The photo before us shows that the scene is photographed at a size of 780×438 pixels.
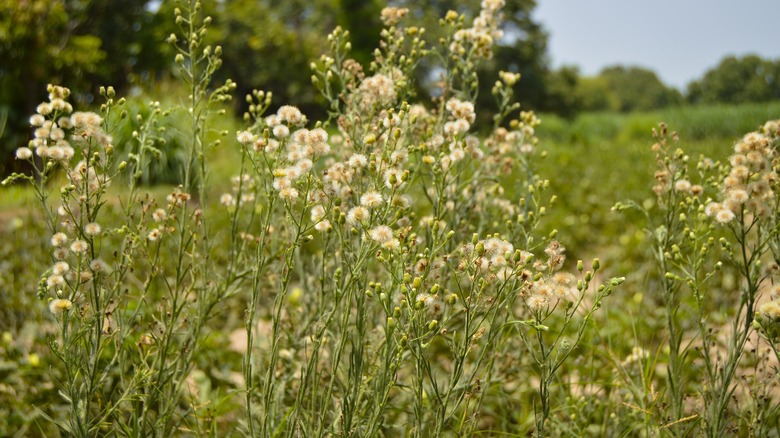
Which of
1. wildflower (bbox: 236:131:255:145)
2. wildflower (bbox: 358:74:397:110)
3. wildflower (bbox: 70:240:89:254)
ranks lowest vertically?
wildflower (bbox: 70:240:89:254)

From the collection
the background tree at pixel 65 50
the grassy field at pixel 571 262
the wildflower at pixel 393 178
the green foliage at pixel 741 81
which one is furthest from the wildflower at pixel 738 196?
the background tree at pixel 65 50

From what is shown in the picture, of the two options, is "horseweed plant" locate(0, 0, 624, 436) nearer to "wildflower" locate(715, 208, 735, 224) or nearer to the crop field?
the crop field

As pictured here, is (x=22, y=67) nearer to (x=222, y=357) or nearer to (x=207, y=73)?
(x=222, y=357)

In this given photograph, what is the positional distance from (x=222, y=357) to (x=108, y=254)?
79 cm

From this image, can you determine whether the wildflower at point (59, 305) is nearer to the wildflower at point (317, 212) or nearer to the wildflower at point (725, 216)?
the wildflower at point (317, 212)

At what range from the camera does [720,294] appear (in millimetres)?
3729

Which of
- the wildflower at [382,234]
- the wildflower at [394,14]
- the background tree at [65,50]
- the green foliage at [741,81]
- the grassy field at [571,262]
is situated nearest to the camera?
the wildflower at [382,234]

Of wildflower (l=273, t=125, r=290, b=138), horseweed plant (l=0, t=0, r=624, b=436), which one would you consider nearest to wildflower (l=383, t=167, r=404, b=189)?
horseweed plant (l=0, t=0, r=624, b=436)

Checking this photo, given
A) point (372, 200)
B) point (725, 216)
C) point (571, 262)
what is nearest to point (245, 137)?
point (372, 200)

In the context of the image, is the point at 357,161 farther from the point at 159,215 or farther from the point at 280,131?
the point at 159,215

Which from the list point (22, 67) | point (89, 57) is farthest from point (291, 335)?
point (89, 57)

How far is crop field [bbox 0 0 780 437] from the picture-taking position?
1390mm

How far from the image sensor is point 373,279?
217cm

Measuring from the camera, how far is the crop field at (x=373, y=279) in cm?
139
